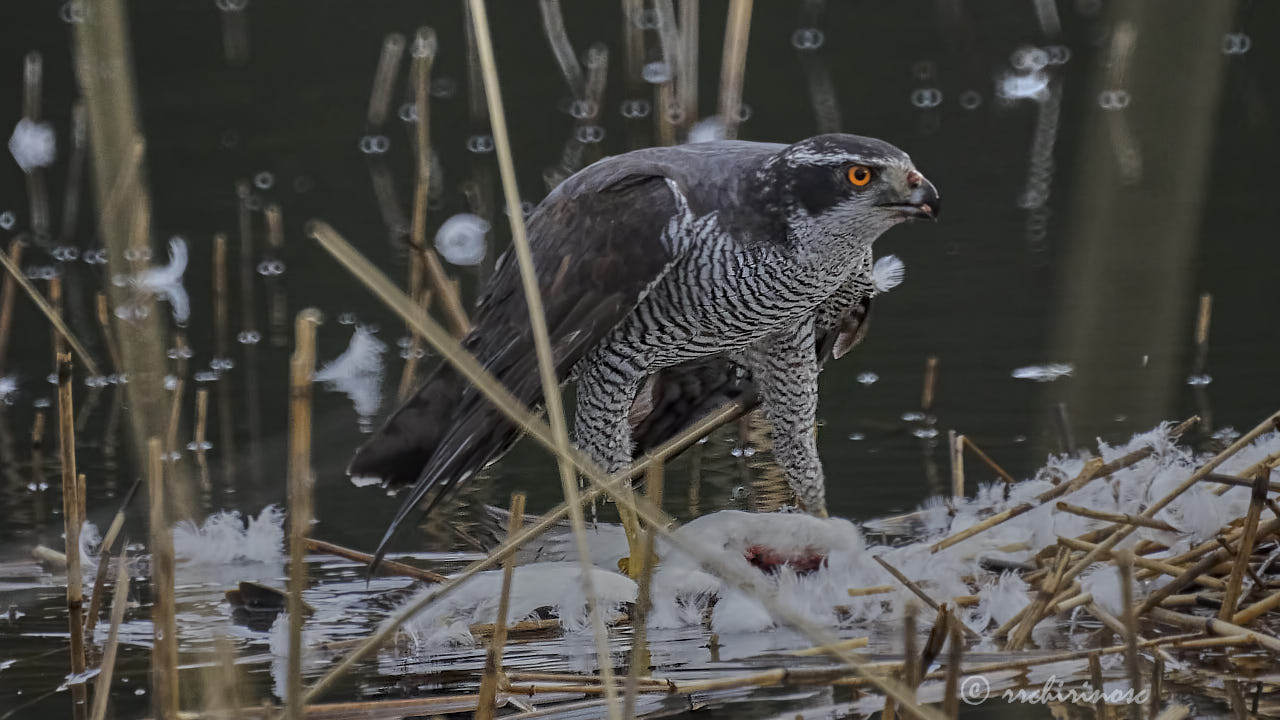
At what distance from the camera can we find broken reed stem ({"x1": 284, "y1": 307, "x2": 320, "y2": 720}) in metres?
1.72

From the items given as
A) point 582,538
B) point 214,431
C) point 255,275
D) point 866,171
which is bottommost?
point 582,538

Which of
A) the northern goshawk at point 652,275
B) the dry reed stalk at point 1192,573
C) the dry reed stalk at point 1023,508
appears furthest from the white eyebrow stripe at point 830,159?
the dry reed stalk at point 1192,573

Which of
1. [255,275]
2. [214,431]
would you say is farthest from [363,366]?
[255,275]

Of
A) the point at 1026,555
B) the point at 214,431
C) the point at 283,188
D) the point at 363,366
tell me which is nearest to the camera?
the point at 1026,555

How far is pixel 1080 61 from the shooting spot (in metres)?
12.0

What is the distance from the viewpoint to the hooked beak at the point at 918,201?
3422mm

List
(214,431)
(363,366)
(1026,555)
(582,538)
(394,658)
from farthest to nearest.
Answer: (363,366) → (214,431) → (1026,555) → (394,658) → (582,538)

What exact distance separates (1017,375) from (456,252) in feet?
10.4

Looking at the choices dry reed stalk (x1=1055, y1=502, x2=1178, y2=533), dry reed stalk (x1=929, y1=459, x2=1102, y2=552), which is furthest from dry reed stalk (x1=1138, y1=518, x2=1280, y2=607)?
dry reed stalk (x1=929, y1=459, x2=1102, y2=552)

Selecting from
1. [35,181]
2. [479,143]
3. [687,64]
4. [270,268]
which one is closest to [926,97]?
[479,143]

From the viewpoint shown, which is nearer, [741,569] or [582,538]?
[582,538]

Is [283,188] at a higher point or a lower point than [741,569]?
higher

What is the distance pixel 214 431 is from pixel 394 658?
2.35 meters

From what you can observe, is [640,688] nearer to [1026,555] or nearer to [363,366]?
[1026,555]
